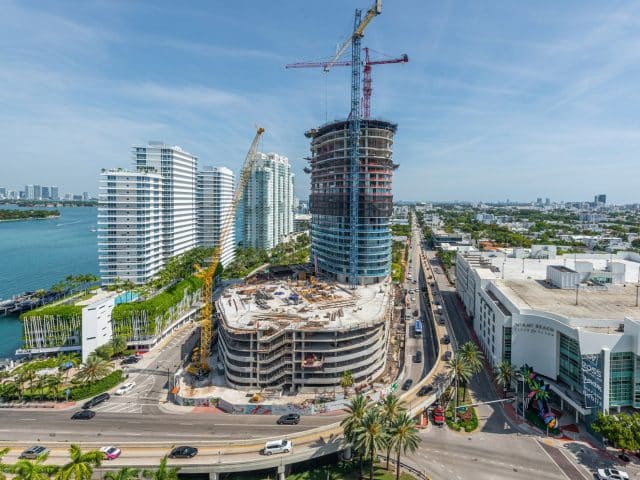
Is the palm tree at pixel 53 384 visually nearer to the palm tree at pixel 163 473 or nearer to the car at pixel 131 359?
the car at pixel 131 359

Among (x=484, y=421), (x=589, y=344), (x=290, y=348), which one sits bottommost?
(x=484, y=421)

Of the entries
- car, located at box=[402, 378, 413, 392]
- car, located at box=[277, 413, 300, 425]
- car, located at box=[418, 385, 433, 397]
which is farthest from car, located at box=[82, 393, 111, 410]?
car, located at box=[418, 385, 433, 397]

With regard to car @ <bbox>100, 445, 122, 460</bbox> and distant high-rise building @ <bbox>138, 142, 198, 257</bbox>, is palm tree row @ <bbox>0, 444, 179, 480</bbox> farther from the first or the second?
distant high-rise building @ <bbox>138, 142, 198, 257</bbox>

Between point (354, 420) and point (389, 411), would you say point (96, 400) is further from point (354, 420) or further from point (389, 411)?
point (389, 411)

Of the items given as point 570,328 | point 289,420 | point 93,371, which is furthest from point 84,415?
point 570,328

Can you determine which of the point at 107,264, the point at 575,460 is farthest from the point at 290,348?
the point at 107,264

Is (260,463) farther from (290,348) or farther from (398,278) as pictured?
(398,278)

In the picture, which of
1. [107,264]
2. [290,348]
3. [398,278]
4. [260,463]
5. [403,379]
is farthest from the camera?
[398,278]
